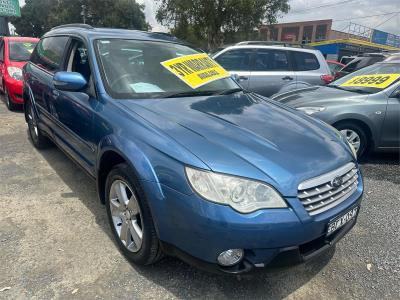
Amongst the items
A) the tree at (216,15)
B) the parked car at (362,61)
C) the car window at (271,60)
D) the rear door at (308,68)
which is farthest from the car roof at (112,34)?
the tree at (216,15)

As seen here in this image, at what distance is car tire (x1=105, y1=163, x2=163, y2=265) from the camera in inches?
89.0

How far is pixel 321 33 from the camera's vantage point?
61.4 meters

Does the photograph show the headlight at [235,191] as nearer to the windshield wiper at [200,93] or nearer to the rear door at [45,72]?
the windshield wiper at [200,93]

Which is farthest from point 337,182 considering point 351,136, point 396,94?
point 396,94

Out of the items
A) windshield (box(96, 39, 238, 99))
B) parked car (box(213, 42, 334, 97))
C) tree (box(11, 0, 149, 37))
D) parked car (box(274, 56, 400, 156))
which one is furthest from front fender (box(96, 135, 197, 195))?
tree (box(11, 0, 149, 37))

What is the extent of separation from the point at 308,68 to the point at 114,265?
6567mm

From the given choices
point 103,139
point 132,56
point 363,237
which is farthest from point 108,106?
point 363,237

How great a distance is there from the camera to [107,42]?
327 cm

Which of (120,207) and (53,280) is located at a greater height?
(120,207)

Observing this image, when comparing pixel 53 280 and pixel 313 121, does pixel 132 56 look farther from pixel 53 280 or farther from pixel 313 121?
pixel 53 280

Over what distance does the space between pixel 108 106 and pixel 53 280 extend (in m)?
1.32

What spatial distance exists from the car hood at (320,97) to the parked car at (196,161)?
1.82 m

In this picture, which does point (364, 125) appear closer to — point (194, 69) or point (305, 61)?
point (194, 69)

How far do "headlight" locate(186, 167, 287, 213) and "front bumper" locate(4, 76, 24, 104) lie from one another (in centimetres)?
642
